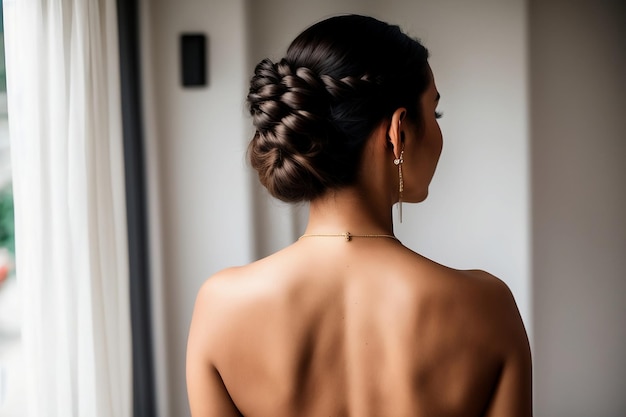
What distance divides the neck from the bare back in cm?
2

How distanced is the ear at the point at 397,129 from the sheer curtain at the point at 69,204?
102cm

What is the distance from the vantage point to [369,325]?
3.39 ft

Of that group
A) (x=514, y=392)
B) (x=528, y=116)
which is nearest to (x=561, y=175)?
(x=528, y=116)

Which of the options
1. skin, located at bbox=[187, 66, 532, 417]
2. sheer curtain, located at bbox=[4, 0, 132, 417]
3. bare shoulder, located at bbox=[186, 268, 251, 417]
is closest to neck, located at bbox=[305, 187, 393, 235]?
skin, located at bbox=[187, 66, 532, 417]

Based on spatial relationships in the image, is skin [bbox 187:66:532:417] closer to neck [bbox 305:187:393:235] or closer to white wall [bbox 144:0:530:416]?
neck [bbox 305:187:393:235]

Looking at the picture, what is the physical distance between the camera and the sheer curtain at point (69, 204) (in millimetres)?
1599

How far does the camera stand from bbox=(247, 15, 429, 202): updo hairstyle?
1.03 meters

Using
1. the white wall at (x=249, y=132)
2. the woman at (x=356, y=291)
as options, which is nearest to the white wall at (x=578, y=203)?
the white wall at (x=249, y=132)

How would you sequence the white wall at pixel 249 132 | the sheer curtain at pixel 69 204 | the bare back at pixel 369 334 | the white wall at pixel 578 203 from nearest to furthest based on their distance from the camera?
1. the bare back at pixel 369 334
2. the sheer curtain at pixel 69 204
3. the white wall at pixel 249 132
4. the white wall at pixel 578 203

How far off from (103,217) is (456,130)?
4.55ft

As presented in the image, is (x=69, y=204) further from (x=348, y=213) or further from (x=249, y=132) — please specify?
(x=348, y=213)

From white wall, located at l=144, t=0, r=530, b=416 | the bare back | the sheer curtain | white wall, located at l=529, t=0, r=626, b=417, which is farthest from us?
white wall, located at l=529, t=0, r=626, b=417

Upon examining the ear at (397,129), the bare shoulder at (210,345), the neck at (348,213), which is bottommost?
the bare shoulder at (210,345)

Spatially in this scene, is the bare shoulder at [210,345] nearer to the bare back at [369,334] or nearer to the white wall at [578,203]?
the bare back at [369,334]
